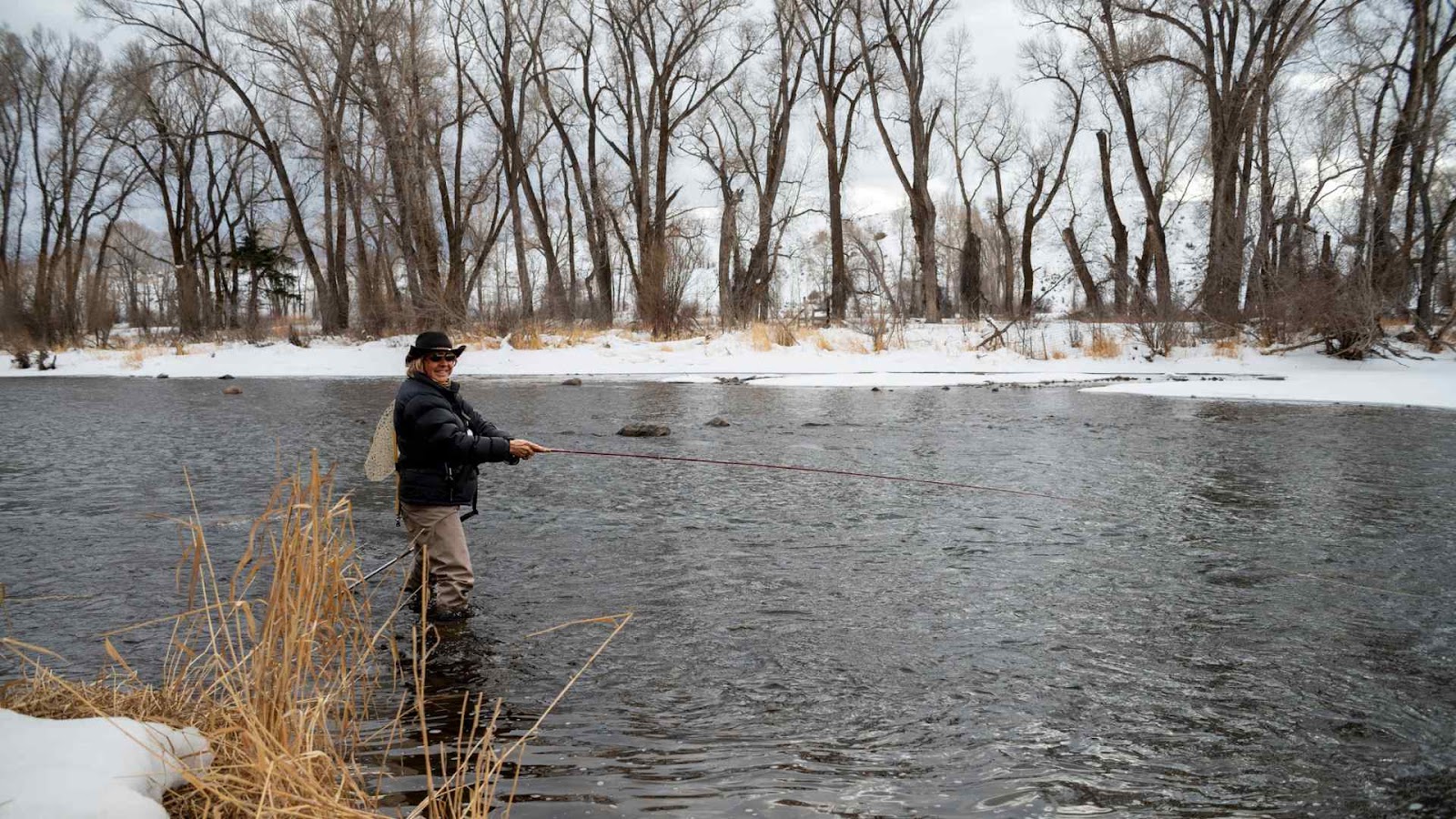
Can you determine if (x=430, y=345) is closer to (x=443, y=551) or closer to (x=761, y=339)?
(x=443, y=551)

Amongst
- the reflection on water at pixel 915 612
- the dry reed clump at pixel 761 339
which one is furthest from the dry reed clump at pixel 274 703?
the dry reed clump at pixel 761 339

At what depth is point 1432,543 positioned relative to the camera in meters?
6.14

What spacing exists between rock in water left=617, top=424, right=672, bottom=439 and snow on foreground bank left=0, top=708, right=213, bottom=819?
8762 millimetres

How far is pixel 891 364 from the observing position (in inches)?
885

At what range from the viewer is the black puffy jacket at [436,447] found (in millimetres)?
4828

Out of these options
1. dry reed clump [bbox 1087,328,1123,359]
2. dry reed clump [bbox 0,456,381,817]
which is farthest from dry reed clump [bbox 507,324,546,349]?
dry reed clump [bbox 0,456,381,817]

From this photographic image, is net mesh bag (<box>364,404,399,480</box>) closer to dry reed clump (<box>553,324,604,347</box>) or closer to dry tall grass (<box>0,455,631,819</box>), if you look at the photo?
dry tall grass (<box>0,455,631,819</box>)

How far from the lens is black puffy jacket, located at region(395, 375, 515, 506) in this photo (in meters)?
4.83

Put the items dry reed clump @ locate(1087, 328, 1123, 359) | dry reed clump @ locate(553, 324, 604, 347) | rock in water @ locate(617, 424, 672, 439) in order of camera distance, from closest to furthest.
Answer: rock in water @ locate(617, 424, 672, 439)
dry reed clump @ locate(1087, 328, 1123, 359)
dry reed clump @ locate(553, 324, 604, 347)

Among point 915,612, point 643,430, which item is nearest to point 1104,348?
point 643,430

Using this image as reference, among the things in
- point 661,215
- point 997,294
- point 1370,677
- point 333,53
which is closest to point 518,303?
point 661,215

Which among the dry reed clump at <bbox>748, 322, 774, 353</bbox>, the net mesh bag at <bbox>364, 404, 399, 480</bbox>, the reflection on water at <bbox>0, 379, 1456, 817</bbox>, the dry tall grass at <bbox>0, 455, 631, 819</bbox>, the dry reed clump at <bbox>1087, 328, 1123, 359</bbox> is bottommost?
the reflection on water at <bbox>0, 379, 1456, 817</bbox>

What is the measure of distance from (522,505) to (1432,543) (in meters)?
6.21

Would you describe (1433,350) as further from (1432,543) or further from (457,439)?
(457,439)
